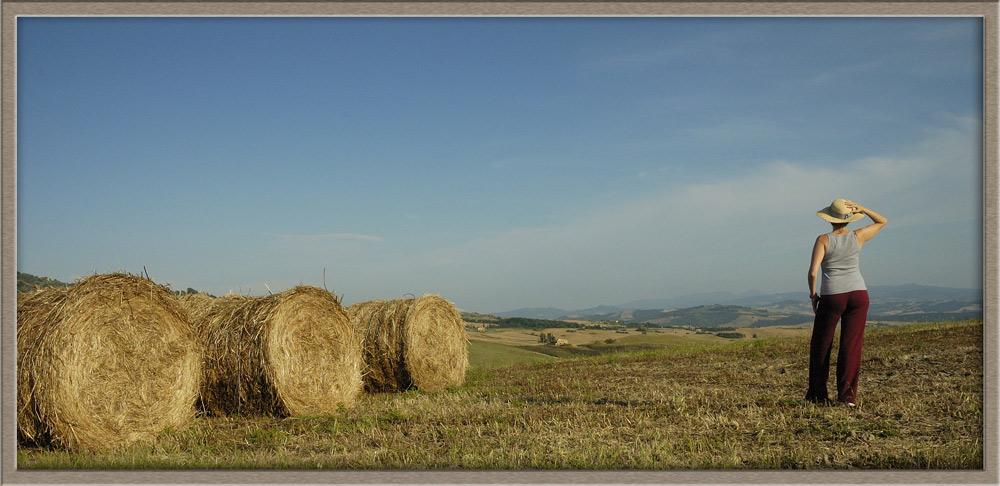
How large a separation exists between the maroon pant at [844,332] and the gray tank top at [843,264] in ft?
0.26

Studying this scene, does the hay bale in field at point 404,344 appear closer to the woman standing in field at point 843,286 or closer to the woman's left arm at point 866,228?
the woman standing in field at point 843,286

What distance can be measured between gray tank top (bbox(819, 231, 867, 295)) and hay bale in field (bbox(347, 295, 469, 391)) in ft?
21.1

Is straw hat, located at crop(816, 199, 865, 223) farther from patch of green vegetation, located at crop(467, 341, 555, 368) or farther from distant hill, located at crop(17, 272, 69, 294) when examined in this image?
patch of green vegetation, located at crop(467, 341, 555, 368)

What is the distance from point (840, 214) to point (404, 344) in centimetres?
Answer: 676

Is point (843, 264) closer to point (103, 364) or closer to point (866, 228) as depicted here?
point (866, 228)

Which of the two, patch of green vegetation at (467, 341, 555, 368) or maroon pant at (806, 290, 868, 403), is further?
patch of green vegetation at (467, 341, 555, 368)

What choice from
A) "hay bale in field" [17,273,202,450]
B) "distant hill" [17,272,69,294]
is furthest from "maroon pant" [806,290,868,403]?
"distant hill" [17,272,69,294]

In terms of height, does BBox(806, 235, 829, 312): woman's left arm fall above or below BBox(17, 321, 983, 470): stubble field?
above

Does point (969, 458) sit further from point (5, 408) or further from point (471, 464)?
point (5, 408)

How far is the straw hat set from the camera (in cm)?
664

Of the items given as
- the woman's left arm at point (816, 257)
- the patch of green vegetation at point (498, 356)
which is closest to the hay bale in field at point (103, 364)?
the woman's left arm at point (816, 257)

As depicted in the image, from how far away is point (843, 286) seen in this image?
6.65 meters

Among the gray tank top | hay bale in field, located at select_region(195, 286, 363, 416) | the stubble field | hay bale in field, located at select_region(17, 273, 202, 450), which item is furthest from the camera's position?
hay bale in field, located at select_region(195, 286, 363, 416)

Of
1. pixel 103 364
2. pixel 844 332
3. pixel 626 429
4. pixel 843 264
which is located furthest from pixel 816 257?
pixel 103 364
